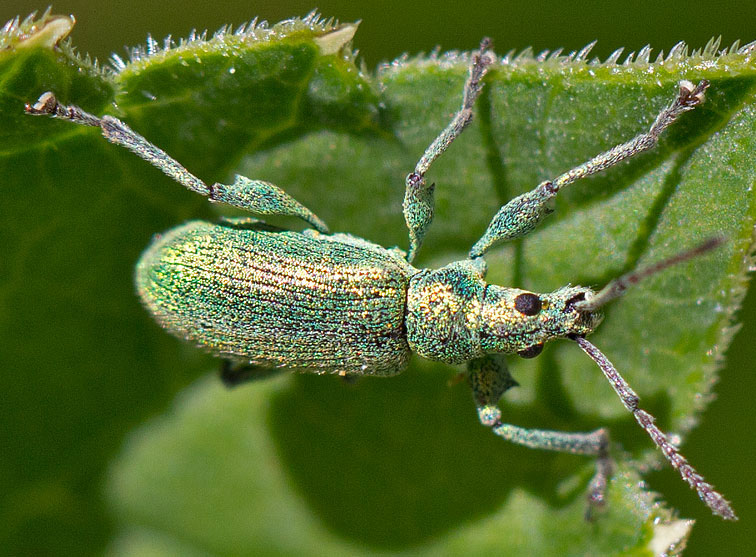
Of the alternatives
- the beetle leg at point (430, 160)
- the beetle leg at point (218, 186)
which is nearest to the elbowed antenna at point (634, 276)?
the beetle leg at point (430, 160)

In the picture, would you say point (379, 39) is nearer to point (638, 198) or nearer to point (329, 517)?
point (638, 198)

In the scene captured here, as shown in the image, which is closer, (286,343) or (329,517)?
(286,343)

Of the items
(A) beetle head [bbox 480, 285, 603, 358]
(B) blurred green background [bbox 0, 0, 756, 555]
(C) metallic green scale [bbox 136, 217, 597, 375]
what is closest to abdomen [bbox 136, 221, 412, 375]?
(C) metallic green scale [bbox 136, 217, 597, 375]

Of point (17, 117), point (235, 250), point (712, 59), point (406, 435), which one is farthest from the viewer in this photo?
point (406, 435)

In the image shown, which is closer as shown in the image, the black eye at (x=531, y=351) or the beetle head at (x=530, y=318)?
the beetle head at (x=530, y=318)

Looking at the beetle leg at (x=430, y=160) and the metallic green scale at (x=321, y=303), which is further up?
the beetle leg at (x=430, y=160)

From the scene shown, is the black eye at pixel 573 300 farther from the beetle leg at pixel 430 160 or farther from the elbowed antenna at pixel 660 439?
the beetle leg at pixel 430 160

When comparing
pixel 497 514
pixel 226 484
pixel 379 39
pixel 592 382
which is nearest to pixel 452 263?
pixel 592 382
